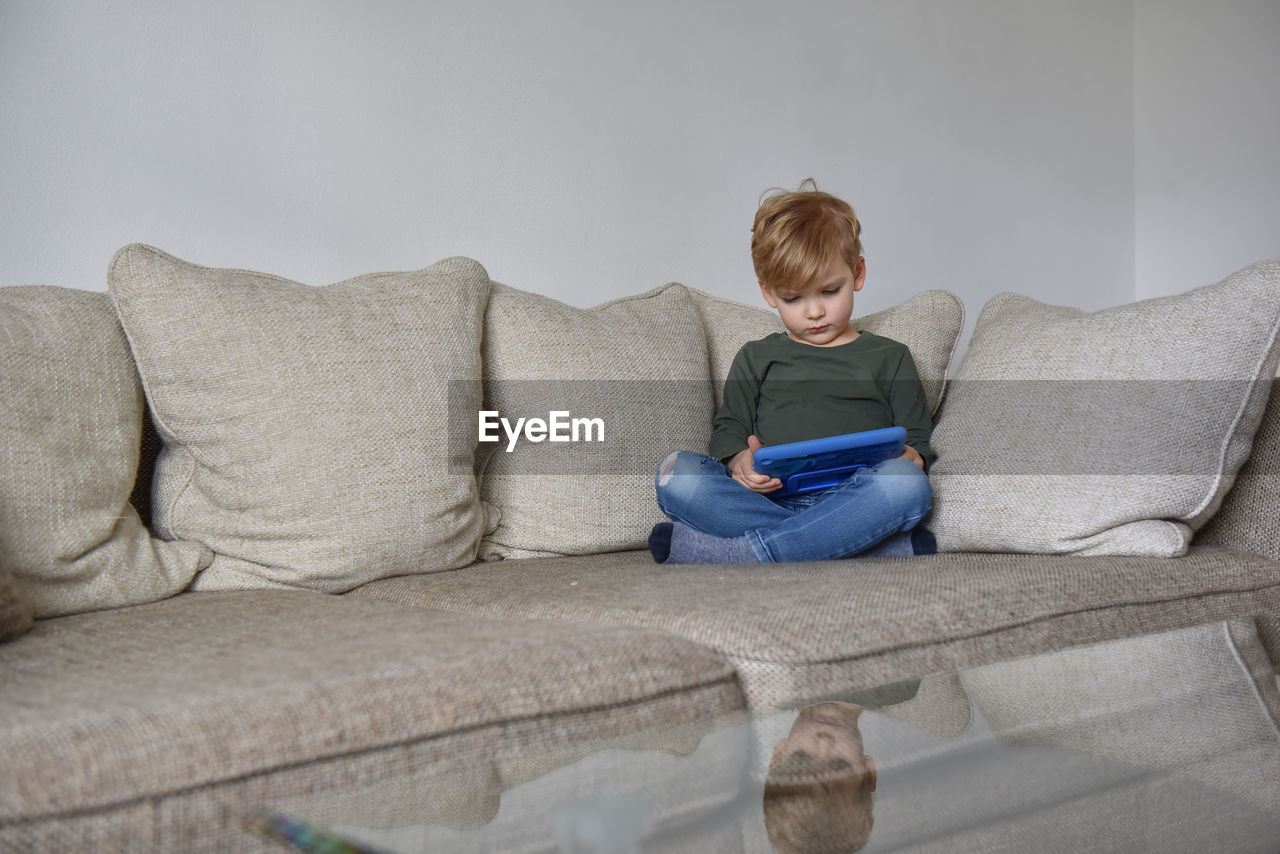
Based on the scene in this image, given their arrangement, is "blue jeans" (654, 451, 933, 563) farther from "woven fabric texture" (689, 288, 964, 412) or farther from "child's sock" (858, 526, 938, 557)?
"woven fabric texture" (689, 288, 964, 412)

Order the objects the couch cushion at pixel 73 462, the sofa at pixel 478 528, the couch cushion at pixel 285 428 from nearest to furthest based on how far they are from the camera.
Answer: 1. the sofa at pixel 478 528
2. the couch cushion at pixel 73 462
3. the couch cushion at pixel 285 428

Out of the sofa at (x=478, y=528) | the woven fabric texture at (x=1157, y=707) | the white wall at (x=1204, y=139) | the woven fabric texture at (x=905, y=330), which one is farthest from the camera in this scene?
the white wall at (x=1204, y=139)

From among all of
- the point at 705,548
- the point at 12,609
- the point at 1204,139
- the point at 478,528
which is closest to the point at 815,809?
the point at 12,609

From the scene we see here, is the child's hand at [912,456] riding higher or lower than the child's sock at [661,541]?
higher

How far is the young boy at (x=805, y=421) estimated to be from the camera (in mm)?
1552

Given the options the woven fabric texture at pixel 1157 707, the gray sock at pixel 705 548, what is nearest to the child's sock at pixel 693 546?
the gray sock at pixel 705 548

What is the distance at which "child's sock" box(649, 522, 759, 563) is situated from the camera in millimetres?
1568

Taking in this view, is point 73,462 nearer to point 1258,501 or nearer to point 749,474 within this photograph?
point 749,474

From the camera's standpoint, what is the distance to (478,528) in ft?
5.37

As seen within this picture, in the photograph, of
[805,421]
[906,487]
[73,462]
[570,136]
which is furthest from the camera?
[570,136]

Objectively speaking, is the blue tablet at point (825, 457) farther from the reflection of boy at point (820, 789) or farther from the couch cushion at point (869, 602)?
the reflection of boy at point (820, 789)

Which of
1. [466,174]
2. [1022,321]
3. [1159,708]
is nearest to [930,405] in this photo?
[1022,321]

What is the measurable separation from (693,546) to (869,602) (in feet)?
1.56

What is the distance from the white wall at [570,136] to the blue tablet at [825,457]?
2.90ft
